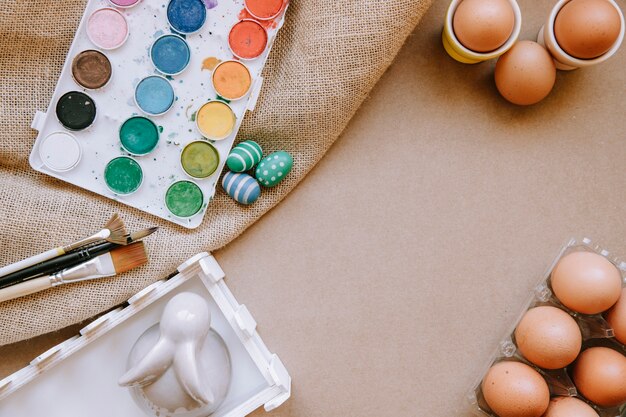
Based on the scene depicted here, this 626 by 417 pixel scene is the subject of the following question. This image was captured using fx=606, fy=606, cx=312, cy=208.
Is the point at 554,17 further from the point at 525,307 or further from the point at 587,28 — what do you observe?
the point at 525,307

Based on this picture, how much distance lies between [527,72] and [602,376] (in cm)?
45

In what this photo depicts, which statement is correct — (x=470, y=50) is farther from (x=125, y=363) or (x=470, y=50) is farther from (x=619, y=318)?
(x=125, y=363)

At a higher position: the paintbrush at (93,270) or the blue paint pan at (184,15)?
the blue paint pan at (184,15)

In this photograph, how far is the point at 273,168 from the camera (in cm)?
93

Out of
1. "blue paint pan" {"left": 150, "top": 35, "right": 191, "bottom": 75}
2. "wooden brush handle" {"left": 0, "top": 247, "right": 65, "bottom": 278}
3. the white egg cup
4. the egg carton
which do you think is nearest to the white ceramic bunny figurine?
the egg carton

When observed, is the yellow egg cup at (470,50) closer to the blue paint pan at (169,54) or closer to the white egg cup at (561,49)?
the white egg cup at (561,49)

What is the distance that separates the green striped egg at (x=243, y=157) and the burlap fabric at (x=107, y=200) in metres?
0.04

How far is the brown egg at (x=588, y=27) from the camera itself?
85cm

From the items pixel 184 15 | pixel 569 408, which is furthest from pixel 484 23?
pixel 569 408

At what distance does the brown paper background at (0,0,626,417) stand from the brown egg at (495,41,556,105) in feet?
0.20

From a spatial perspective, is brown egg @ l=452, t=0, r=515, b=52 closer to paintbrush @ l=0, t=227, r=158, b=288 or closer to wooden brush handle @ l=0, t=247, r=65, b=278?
paintbrush @ l=0, t=227, r=158, b=288

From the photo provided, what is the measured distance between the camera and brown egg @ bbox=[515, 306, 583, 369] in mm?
837

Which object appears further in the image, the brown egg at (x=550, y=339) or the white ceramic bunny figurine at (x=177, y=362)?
the brown egg at (x=550, y=339)

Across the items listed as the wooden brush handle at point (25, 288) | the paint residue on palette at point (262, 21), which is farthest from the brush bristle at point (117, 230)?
the paint residue on palette at point (262, 21)
